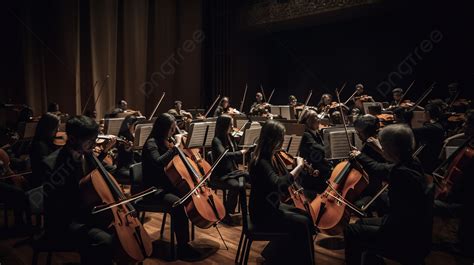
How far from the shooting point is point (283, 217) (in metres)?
2.63

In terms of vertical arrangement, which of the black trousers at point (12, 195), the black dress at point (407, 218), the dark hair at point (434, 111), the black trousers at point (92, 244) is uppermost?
the dark hair at point (434, 111)

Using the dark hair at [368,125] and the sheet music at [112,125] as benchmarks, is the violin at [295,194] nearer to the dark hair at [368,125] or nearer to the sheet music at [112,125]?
the dark hair at [368,125]

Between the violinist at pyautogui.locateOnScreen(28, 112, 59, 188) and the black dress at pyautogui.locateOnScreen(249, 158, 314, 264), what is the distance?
196 cm

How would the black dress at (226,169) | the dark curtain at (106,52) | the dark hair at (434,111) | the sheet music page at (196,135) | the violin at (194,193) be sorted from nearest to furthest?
1. the violin at (194,193)
2. the black dress at (226,169)
3. the sheet music page at (196,135)
4. the dark hair at (434,111)
5. the dark curtain at (106,52)

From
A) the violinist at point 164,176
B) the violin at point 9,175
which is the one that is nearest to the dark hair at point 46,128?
the violin at point 9,175

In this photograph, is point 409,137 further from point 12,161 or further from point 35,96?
point 35,96

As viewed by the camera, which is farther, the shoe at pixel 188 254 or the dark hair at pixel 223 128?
the dark hair at pixel 223 128

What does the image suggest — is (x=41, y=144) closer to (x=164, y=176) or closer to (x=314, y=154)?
(x=164, y=176)

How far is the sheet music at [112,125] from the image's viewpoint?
5.07 meters

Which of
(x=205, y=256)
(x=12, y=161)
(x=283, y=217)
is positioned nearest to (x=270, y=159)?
(x=283, y=217)

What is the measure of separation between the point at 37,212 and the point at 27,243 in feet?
A: 3.55

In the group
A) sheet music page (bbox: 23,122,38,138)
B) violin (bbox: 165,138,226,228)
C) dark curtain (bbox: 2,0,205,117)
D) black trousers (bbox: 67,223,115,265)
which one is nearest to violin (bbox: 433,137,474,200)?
violin (bbox: 165,138,226,228)

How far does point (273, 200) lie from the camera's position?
8.66 feet

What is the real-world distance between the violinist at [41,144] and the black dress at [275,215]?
1.96 m
